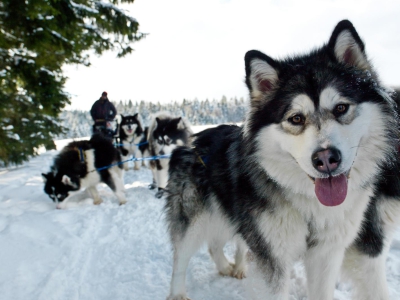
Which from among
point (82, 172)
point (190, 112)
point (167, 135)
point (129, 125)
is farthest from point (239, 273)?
point (190, 112)

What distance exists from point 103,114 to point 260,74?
905 cm

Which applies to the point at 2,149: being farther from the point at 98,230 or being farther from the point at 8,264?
the point at 8,264

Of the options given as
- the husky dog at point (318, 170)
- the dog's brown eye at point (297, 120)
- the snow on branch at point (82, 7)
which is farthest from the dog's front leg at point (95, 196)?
the dog's brown eye at point (297, 120)

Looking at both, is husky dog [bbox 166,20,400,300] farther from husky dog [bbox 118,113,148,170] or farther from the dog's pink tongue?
husky dog [bbox 118,113,148,170]

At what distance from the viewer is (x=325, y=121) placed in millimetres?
1793

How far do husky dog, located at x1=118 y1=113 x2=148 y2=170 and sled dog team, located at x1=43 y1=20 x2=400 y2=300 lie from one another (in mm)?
8195

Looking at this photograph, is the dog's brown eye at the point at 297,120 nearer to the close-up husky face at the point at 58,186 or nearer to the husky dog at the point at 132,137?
the close-up husky face at the point at 58,186

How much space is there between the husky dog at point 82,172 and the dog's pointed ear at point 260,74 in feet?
15.7

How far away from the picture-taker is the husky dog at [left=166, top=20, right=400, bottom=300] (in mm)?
1777

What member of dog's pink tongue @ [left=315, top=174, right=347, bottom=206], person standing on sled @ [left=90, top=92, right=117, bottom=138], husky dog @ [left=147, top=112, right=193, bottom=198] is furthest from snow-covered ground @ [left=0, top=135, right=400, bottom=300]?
person standing on sled @ [left=90, top=92, right=117, bottom=138]

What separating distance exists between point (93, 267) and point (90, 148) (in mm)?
3764

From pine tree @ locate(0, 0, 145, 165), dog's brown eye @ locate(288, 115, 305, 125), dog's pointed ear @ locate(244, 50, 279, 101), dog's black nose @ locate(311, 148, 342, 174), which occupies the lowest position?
dog's black nose @ locate(311, 148, 342, 174)

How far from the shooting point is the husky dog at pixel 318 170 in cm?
178

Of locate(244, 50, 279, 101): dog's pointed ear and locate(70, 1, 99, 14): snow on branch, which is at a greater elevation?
locate(70, 1, 99, 14): snow on branch
